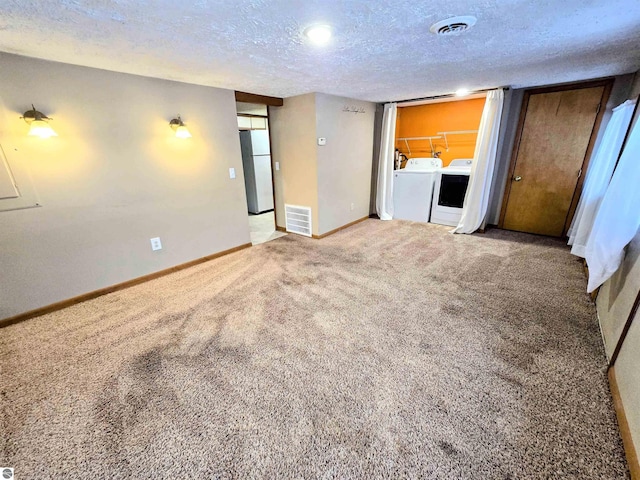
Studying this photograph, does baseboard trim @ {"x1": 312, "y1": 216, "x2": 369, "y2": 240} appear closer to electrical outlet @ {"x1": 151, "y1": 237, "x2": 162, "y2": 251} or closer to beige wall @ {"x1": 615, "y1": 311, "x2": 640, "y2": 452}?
electrical outlet @ {"x1": 151, "y1": 237, "x2": 162, "y2": 251}

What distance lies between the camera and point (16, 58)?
1893mm

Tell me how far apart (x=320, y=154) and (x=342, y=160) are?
1.91ft

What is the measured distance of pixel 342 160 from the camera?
13.8 feet

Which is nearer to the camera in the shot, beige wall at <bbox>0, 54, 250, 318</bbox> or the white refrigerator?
beige wall at <bbox>0, 54, 250, 318</bbox>

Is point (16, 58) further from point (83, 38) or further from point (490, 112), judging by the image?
point (490, 112)

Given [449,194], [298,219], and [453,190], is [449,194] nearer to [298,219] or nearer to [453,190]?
[453,190]

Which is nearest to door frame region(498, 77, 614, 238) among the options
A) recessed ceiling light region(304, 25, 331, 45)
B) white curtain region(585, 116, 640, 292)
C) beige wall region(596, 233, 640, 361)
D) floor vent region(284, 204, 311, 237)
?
white curtain region(585, 116, 640, 292)

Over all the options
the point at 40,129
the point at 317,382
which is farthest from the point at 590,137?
the point at 40,129

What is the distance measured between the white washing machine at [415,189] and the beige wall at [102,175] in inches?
120

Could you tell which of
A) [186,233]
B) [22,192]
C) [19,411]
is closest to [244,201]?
[186,233]

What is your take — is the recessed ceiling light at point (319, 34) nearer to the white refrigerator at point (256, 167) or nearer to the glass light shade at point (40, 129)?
the glass light shade at point (40, 129)

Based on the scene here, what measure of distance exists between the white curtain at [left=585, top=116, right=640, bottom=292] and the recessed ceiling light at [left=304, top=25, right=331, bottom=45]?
2189mm

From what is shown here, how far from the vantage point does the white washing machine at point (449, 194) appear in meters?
4.25

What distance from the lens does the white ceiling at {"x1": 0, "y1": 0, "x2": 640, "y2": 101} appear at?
1334 mm
